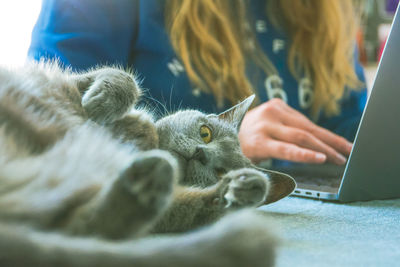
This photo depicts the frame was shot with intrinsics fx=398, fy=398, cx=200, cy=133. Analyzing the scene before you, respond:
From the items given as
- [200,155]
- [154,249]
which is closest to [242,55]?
[200,155]

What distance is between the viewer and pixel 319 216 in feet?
2.82

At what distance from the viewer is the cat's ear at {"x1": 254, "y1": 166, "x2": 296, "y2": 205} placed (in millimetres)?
906

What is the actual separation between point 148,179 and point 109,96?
36 cm

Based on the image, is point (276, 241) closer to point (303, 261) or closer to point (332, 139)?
point (303, 261)

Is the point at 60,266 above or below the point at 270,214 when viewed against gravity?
above

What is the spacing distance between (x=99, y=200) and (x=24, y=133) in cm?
21

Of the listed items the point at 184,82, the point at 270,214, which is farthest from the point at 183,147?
the point at 184,82

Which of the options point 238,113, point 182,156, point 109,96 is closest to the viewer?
point 109,96

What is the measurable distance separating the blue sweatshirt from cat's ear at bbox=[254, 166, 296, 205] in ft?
2.32

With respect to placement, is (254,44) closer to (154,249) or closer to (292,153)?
(292,153)

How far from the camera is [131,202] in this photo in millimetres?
437

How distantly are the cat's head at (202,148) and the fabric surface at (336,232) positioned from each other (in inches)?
3.7

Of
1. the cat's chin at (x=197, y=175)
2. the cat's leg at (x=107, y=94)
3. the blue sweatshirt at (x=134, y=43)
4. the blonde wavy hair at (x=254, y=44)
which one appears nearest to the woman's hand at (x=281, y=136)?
the blonde wavy hair at (x=254, y=44)

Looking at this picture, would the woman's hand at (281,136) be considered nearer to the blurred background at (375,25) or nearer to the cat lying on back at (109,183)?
the cat lying on back at (109,183)
